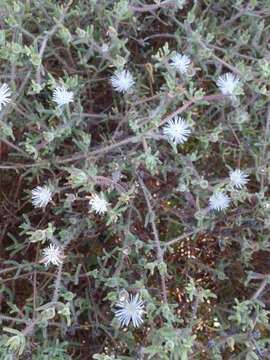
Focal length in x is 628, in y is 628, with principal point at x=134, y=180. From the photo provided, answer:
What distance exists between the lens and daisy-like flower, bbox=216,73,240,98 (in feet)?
3.37

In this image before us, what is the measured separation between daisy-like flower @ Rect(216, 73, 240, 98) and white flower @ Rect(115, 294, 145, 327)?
1.20ft

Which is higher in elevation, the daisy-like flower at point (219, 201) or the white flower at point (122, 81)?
the white flower at point (122, 81)

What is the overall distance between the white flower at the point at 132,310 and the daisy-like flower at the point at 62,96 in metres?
0.34

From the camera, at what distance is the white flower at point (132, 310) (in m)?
1.03

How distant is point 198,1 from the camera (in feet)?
3.97

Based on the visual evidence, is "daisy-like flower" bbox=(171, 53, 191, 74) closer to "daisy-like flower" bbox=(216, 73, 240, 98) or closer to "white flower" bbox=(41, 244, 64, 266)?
"daisy-like flower" bbox=(216, 73, 240, 98)

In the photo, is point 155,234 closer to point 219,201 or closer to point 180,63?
point 219,201

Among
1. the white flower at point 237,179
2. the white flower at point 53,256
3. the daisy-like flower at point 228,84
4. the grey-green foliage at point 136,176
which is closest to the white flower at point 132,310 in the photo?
the grey-green foliage at point 136,176

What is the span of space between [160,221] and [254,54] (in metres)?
0.36

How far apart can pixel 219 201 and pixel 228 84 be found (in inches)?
7.8

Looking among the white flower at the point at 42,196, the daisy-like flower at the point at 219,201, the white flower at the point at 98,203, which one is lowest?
the white flower at the point at 98,203

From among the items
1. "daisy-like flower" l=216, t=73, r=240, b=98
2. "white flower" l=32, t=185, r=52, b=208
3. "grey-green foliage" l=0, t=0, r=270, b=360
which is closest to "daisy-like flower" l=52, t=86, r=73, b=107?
"grey-green foliage" l=0, t=0, r=270, b=360

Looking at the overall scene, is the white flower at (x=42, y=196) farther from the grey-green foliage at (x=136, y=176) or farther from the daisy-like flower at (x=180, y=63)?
the daisy-like flower at (x=180, y=63)

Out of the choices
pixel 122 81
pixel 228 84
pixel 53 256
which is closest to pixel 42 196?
pixel 53 256
